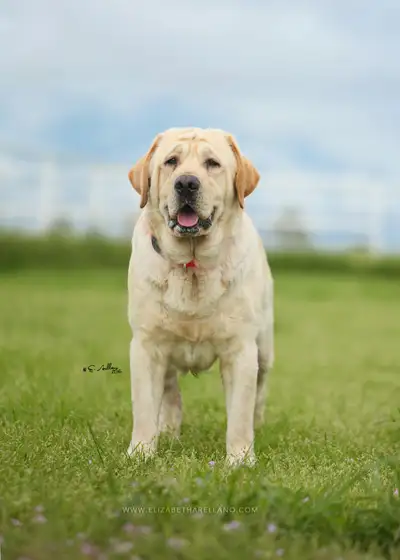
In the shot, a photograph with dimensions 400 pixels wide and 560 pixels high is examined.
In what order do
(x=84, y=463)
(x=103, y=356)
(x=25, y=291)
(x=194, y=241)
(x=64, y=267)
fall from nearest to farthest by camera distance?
(x=84, y=463)
(x=194, y=241)
(x=103, y=356)
(x=25, y=291)
(x=64, y=267)

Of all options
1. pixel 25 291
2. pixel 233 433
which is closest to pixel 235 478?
pixel 233 433

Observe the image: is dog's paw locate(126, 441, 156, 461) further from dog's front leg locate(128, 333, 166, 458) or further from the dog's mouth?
the dog's mouth

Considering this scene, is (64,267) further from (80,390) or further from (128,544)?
(128,544)

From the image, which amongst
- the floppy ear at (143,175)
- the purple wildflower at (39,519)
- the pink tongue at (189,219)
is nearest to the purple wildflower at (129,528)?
the purple wildflower at (39,519)

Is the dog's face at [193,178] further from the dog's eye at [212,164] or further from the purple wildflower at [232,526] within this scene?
the purple wildflower at [232,526]

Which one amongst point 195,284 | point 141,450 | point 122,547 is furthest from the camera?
point 195,284

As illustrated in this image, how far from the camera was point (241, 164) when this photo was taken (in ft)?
14.2

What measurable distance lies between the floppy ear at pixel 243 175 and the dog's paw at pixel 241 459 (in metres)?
1.18

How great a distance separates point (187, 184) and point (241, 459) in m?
1.30

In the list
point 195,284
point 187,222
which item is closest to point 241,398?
point 195,284

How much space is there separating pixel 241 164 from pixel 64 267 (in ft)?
49.2

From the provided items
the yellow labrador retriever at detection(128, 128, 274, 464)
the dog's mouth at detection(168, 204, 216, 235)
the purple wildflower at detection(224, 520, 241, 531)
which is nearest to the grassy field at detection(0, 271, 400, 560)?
the purple wildflower at detection(224, 520, 241, 531)

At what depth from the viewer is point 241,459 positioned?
4.24 metres

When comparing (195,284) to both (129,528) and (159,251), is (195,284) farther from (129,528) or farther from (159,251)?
(129,528)
